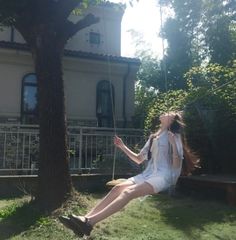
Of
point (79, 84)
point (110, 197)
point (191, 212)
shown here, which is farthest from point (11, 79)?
point (110, 197)

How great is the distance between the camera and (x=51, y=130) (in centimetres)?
878

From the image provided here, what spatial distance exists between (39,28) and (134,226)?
144 inches

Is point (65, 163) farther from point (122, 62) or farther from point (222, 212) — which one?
point (122, 62)

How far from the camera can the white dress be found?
625 cm

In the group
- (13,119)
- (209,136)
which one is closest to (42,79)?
(209,136)

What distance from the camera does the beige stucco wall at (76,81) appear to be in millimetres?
16875

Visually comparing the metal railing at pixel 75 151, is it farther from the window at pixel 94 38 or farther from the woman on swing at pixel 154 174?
the window at pixel 94 38

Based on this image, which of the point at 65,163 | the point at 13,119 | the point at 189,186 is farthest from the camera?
the point at 13,119

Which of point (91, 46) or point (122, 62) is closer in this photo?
point (122, 62)

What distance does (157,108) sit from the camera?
1341cm

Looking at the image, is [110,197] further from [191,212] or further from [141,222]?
[191,212]

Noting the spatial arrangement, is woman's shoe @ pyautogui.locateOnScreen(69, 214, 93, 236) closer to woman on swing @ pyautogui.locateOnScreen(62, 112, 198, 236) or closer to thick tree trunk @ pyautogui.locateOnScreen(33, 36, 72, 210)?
woman on swing @ pyautogui.locateOnScreen(62, 112, 198, 236)

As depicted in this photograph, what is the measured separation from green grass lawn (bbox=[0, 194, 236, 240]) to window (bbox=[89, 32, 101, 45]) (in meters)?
12.3

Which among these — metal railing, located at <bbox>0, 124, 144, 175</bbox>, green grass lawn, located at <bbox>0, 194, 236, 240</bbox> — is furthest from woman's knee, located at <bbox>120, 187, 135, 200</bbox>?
metal railing, located at <bbox>0, 124, 144, 175</bbox>
